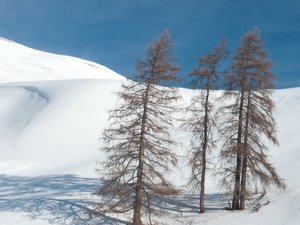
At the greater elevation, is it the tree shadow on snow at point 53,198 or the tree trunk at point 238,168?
the tree trunk at point 238,168

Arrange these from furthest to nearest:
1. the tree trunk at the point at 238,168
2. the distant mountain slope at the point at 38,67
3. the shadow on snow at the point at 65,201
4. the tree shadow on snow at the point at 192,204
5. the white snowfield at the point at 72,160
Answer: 1. the distant mountain slope at the point at 38,67
2. the tree shadow on snow at the point at 192,204
3. the shadow on snow at the point at 65,201
4. the tree trunk at the point at 238,168
5. the white snowfield at the point at 72,160

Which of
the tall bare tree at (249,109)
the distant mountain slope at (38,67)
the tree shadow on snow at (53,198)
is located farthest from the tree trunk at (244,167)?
the distant mountain slope at (38,67)

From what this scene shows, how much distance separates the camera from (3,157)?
146ft

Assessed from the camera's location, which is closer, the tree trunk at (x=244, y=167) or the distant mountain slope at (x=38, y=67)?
the tree trunk at (x=244, y=167)

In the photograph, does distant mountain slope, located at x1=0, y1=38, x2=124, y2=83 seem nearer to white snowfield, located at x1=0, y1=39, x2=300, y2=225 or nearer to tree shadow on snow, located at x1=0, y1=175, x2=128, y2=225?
white snowfield, located at x1=0, y1=39, x2=300, y2=225

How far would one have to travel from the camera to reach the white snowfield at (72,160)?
80.0 feet

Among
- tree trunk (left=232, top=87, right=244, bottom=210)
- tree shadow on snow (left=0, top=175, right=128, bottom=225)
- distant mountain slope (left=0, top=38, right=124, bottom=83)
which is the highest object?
distant mountain slope (left=0, top=38, right=124, bottom=83)

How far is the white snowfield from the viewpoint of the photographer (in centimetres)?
2438

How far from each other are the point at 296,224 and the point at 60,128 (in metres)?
37.6

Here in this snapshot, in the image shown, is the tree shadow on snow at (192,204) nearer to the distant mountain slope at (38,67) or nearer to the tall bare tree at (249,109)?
the tall bare tree at (249,109)

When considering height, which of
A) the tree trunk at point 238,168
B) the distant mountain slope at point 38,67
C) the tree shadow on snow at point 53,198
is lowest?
the tree shadow on snow at point 53,198

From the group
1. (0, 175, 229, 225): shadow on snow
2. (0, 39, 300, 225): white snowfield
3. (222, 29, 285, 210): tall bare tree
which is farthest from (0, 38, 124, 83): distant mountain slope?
(222, 29, 285, 210): tall bare tree

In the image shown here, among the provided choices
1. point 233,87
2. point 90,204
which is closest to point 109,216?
point 90,204

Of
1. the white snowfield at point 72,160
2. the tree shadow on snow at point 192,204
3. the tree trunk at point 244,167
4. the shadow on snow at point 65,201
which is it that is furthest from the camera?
the tree shadow on snow at point 192,204
